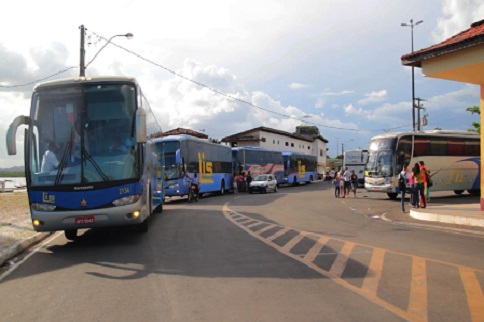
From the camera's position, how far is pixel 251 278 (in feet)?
22.5

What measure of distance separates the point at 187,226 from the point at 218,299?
26.2 feet

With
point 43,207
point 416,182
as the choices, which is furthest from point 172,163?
point 43,207

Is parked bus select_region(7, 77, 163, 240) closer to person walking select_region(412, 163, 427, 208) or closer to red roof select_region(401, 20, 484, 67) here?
red roof select_region(401, 20, 484, 67)

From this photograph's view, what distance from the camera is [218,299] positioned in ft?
18.9

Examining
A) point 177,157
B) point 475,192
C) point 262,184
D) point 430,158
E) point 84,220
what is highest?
point 177,157

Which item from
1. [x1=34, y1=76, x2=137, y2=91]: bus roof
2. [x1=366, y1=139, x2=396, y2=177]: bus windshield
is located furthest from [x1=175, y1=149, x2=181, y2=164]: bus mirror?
[x1=34, y1=76, x2=137, y2=91]: bus roof

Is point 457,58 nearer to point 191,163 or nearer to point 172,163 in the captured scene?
point 172,163

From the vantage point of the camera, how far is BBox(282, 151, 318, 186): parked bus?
165ft

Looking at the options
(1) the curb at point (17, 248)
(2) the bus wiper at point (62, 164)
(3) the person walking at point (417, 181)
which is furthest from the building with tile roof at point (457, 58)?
(1) the curb at point (17, 248)

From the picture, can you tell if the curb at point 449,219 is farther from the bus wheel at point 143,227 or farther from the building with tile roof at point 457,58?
the bus wheel at point 143,227

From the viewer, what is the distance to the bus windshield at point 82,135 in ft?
32.1

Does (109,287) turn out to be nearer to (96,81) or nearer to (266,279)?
(266,279)

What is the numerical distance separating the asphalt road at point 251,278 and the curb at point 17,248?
1.25 feet

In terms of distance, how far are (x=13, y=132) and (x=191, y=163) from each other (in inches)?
691
